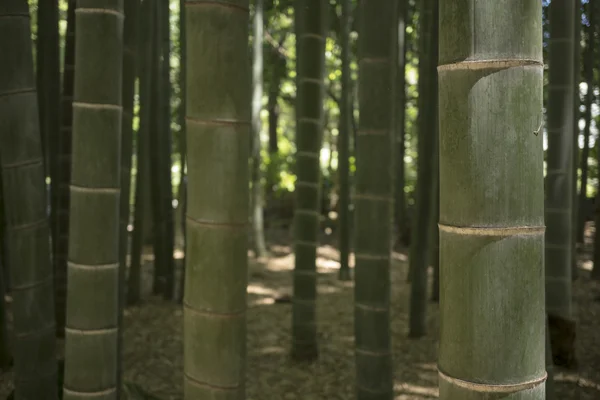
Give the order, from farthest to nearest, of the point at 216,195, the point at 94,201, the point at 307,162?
the point at 307,162 < the point at 94,201 < the point at 216,195

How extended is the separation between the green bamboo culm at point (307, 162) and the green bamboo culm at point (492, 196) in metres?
2.31

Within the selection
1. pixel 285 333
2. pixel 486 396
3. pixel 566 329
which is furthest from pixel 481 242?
pixel 285 333

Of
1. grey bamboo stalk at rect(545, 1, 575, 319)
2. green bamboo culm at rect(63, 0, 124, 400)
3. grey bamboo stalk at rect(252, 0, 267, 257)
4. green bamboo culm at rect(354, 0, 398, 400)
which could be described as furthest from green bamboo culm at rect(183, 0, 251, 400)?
grey bamboo stalk at rect(252, 0, 267, 257)

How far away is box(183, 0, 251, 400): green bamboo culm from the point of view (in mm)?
1259

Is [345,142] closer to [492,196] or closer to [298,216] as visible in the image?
[298,216]

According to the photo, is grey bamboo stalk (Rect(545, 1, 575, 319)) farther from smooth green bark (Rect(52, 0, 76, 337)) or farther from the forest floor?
smooth green bark (Rect(52, 0, 76, 337))

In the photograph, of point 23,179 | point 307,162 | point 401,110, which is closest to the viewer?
point 23,179

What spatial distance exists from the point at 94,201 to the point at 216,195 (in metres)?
0.54

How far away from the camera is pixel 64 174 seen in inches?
138

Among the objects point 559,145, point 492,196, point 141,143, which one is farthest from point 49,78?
point 492,196

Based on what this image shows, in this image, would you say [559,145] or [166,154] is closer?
[559,145]

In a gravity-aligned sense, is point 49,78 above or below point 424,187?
above

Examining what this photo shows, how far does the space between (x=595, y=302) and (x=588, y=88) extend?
81.9 inches

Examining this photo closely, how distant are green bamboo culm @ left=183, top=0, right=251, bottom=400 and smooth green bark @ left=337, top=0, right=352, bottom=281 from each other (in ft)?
11.3
